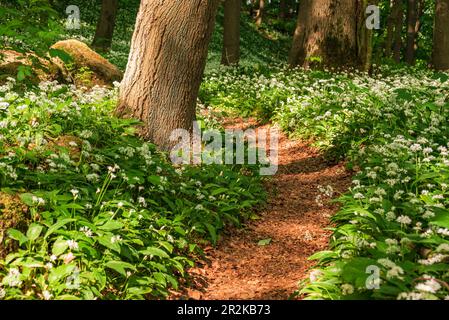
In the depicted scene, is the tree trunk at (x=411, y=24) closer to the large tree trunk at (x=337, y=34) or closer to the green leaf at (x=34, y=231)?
the large tree trunk at (x=337, y=34)

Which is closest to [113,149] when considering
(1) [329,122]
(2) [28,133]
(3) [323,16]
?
(2) [28,133]

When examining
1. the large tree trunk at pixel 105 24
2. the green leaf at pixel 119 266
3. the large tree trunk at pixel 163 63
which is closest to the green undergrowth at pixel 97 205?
the green leaf at pixel 119 266

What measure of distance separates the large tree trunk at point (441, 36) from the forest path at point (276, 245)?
31.6 feet

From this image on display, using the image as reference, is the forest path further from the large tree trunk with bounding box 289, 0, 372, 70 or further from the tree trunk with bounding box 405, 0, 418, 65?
the tree trunk with bounding box 405, 0, 418, 65

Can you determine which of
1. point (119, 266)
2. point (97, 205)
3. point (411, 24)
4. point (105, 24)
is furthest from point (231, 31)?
point (119, 266)

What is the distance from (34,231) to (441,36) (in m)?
14.5

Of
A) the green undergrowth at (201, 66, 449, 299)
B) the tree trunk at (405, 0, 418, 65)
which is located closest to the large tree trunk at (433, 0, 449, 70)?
the green undergrowth at (201, 66, 449, 299)

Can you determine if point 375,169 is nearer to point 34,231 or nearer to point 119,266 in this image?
point 119,266

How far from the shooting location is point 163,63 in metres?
6.32

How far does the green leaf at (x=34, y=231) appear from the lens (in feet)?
11.9

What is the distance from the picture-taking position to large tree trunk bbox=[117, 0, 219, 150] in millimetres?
6289

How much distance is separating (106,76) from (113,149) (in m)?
4.72

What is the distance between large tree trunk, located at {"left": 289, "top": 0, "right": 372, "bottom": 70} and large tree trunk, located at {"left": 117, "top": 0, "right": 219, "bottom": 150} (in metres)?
5.39

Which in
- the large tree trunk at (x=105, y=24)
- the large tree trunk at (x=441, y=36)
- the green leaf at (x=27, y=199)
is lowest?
the green leaf at (x=27, y=199)
